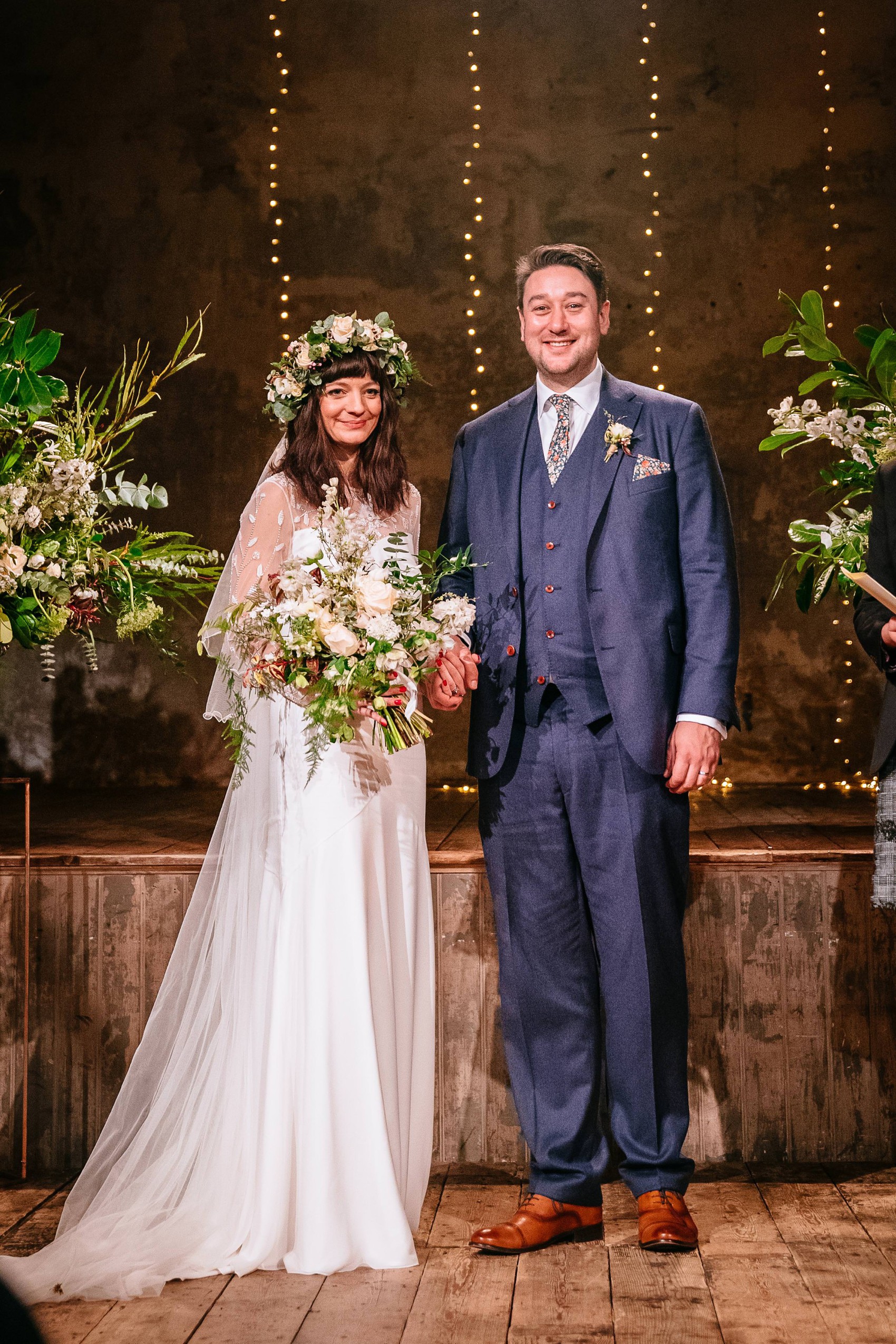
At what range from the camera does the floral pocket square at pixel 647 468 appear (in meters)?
2.61

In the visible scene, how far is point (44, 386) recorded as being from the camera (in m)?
2.51

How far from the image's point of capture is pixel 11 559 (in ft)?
8.20

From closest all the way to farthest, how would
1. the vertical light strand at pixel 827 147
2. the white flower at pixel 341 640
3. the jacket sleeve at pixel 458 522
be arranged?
the white flower at pixel 341 640 → the jacket sleeve at pixel 458 522 → the vertical light strand at pixel 827 147

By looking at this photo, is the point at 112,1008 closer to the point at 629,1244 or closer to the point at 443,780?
the point at 629,1244

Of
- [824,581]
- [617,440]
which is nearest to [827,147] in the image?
[824,581]

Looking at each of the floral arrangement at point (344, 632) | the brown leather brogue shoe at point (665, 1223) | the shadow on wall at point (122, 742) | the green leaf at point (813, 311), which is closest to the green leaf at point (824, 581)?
the green leaf at point (813, 311)

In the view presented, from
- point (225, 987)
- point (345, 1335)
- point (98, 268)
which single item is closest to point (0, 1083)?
point (225, 987)

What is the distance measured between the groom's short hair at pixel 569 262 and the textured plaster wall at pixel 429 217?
3.40m

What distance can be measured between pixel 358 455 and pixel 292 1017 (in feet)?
4.20

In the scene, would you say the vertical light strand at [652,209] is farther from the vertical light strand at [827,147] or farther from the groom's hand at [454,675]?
the groom's hand at [454,675]

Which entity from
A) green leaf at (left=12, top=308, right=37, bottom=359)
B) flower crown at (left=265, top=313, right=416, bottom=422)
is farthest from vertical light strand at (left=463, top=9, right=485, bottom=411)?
green leaf at (left=12, top=308, right=37, bottom=359)

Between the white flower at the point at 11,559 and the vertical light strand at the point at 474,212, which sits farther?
the vertical light strand at the point at 474,212

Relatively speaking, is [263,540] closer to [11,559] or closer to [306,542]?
[306,542]

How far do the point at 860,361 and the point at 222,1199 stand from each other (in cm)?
525
